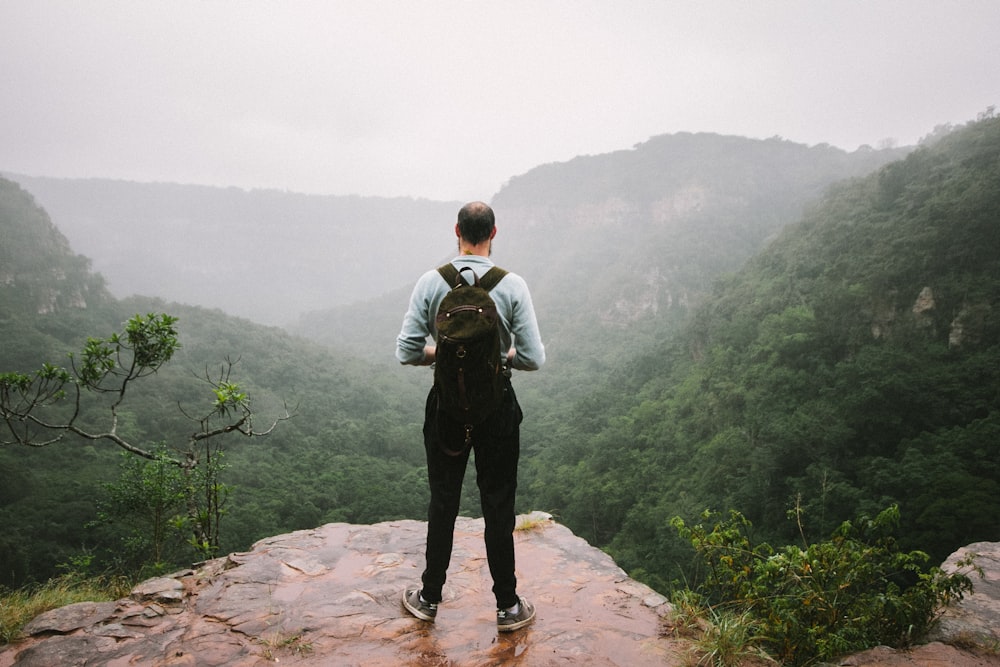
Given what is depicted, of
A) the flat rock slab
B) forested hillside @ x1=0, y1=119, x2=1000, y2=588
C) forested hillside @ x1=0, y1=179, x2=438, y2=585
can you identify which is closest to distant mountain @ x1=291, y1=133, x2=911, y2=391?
forested hillside @ x1=0, y1=119, x2=1000, y2=588

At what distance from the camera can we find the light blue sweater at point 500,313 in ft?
6.62

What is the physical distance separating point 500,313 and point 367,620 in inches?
65.3

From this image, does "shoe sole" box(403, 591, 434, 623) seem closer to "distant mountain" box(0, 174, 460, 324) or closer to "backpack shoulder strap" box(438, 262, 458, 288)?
"backpack shoulder strap" box(438, 262, 458, 288)

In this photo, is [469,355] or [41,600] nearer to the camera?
[469,355]

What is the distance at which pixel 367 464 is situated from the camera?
25719 millimetres

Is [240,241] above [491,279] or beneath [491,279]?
above

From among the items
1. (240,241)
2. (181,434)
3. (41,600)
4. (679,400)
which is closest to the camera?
(41,600)

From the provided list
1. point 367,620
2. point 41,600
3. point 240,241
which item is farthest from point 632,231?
point 240,241

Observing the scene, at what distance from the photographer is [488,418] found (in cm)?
199

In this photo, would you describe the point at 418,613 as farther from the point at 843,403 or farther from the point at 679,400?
the point at 679,400

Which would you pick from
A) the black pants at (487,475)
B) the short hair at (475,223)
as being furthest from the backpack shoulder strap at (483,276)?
the black pants at (487,475)

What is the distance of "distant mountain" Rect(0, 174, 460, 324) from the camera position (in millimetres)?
108250

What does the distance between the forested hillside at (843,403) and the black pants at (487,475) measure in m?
9.57

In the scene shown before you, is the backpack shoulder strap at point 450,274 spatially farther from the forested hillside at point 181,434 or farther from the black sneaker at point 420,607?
the forested hillside at point 181,434
